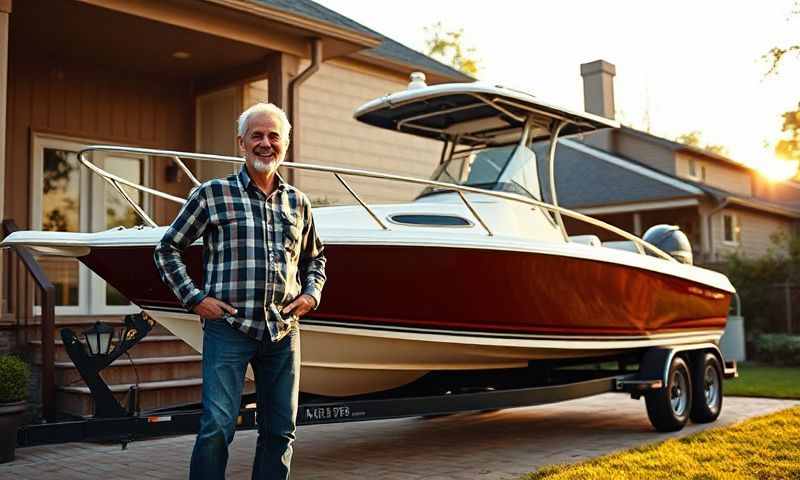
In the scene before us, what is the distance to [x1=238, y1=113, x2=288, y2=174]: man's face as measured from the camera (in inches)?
131

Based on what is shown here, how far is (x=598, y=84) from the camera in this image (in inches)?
790

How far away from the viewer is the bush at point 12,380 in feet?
18.7

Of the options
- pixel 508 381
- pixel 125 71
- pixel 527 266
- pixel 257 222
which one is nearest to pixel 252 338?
pixel 257 222

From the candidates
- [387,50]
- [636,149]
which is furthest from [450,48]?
[387,50]

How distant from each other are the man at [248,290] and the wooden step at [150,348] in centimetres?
398

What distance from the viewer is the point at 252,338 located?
325cm

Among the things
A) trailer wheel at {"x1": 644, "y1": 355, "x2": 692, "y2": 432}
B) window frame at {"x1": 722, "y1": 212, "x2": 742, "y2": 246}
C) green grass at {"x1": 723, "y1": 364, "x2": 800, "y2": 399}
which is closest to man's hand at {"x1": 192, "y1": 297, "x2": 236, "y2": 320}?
trailer wheel at {"x1": 644, "y1": 355, "x2": 692, "y2": 432}

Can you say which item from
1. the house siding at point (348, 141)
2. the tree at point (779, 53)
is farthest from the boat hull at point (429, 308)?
the tree at point (779, 53)

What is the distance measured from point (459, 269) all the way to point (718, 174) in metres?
23.5

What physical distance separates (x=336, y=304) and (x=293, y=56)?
5.11m

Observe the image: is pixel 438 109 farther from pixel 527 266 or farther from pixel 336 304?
pixel 336 304

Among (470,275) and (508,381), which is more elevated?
(470,275)

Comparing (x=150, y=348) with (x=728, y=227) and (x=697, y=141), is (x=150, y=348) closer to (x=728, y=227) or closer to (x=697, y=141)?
(x=728, y=227)

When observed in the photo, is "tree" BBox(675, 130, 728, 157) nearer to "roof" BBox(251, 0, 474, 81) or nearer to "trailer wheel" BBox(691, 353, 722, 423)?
"roof" BBox(251, 0, 474, 81)
